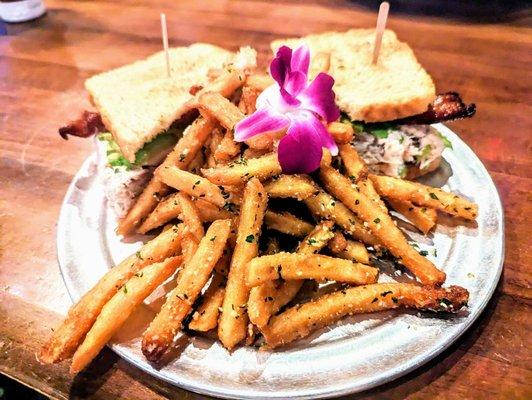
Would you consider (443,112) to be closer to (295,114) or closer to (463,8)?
(295,114)

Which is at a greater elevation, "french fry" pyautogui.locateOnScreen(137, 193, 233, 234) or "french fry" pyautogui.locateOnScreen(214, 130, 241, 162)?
"french fry" pyautogui.locateOnScreen(214, 130, 241, 162)

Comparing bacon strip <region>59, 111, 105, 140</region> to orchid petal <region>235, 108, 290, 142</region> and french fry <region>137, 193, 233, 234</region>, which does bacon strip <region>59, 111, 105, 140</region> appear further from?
orchid petal <region>235, 108, 290, 142</region>

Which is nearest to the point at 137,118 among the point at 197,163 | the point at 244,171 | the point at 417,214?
the point at 197,163

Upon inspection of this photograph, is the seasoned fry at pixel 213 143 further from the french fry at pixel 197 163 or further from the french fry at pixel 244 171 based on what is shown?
the french fry at pixel 244 171

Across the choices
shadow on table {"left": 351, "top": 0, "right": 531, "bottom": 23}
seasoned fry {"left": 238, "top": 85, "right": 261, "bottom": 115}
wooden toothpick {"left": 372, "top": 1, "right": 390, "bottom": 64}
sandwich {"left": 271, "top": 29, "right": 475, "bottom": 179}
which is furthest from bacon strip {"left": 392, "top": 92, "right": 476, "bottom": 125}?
shadow on table {"left": 351, "top": 0, "right": 531, "bottom": 23}

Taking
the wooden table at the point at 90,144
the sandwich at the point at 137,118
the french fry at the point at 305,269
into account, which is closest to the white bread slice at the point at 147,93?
the sandwich at the point at 137,118

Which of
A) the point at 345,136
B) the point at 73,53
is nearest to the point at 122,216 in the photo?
the point at 345,136
